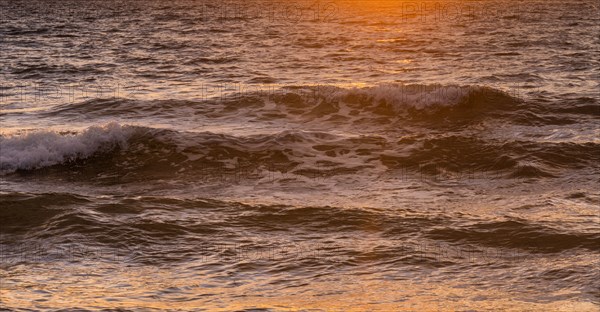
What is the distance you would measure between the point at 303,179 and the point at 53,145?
442 centimetres

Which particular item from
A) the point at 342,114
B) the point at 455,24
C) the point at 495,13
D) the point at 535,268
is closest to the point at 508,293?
the point at 535,268

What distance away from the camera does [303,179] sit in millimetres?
12945

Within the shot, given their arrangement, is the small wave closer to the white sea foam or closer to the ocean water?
the ocean water

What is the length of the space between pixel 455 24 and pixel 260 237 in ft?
104

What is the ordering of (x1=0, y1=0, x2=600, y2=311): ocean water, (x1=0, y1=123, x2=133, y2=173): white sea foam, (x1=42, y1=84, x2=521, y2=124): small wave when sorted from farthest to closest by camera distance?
(x1=42, y1=84, x2=521, y2=124): small wave
(x1=0, y1=123, x2=133, y2=173): white sea foam
(x1=0, y1=0, x2=600, y2=311): ocean water

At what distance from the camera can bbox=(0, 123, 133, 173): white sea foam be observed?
1384 centimetres

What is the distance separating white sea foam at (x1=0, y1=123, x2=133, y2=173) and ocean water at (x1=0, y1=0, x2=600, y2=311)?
0.04m

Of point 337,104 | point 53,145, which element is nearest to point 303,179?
point 53,145

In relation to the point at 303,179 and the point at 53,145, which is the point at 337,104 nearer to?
the point at 303,179

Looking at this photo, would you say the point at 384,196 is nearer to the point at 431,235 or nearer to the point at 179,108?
the point at 431,235

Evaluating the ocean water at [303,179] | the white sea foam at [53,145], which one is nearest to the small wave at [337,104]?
the ocean water at [303,179]

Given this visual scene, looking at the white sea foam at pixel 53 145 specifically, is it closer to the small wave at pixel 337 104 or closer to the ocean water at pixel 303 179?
the ocean water at pixel 303 179

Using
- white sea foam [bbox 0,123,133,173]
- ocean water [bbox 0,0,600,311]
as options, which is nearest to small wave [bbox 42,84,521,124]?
ocean water [bbox 0,0,600,311]

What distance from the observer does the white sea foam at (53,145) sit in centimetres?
1384
